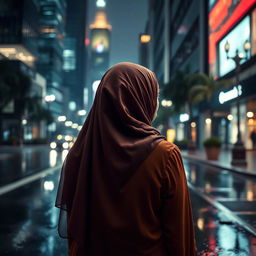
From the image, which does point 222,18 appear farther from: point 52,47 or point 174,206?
point 52,47

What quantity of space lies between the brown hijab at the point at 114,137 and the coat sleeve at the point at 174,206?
0.47 feet

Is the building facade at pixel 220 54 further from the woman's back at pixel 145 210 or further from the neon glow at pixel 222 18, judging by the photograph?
the woman's back at pixel 145 210

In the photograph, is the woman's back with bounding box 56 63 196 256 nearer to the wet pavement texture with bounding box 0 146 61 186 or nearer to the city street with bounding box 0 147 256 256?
the city street with bounding box 0 147 256 256

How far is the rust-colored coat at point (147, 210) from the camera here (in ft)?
5.45

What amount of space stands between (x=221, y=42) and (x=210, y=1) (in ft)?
22.6

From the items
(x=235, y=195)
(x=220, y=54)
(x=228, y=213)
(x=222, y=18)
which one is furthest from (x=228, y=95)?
(x=228, y=213)

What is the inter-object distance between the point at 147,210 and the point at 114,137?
1.31ft

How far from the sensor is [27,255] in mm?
A: 4395

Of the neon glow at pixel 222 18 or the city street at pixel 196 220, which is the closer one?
the city street at pixel 196 220

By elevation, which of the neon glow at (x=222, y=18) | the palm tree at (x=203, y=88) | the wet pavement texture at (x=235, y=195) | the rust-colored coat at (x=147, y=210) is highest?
the neon glow at (x=222, y=18)

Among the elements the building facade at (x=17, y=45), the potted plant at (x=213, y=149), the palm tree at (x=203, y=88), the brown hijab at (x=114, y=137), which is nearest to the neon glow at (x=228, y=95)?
the palm tree at (x=203, y=88)

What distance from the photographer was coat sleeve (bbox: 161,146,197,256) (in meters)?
1.68

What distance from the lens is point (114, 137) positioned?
1.69 meters

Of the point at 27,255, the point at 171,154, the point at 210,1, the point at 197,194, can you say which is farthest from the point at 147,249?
the point at 210,1
